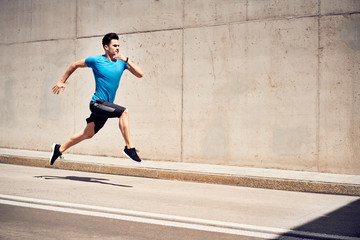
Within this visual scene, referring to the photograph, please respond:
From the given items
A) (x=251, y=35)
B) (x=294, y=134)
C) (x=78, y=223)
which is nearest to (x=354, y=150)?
(x=294, y=134)

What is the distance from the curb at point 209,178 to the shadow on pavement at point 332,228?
52.2 inches

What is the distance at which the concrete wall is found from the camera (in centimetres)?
879

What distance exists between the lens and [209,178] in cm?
838

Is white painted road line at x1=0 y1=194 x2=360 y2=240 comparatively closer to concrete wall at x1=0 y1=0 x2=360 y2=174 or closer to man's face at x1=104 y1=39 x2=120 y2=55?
man's face at x1=104 y1=39 x2=120 y2=55

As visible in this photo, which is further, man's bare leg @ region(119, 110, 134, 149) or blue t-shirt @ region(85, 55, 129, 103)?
blue t-shirt @ region(85, 55, 129, 103)

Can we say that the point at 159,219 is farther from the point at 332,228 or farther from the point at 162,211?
the point at 332,228

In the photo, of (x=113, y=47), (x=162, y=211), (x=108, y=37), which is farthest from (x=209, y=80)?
(x=162, y=211)

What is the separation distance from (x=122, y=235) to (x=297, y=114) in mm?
5203

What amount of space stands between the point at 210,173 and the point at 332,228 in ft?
11.5

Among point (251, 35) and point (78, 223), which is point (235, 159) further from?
point (78, 223)

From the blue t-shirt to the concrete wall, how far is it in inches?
105

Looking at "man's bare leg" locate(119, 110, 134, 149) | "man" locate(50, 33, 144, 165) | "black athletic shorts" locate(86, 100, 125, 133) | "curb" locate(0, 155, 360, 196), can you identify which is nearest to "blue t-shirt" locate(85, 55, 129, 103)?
"man" locate(50, 33, 144, 165)

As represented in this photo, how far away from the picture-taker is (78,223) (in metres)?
5.03

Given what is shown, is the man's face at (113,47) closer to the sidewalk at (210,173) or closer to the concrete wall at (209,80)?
the sidewalk at (210,173)
